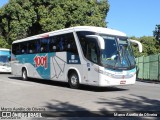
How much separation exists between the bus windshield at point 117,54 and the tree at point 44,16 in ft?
61.5

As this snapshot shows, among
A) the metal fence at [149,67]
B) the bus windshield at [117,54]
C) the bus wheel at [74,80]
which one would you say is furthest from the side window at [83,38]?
the metal fence at [149,67]

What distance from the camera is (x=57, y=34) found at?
17.9 m

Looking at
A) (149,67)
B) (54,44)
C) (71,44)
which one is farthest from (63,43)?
(149,67)

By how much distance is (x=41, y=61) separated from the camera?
19609mm

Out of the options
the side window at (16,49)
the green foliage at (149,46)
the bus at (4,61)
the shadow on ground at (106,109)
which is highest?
the green foliage at (149,46)

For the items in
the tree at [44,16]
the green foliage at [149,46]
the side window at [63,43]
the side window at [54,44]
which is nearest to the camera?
the side window at [63,43]

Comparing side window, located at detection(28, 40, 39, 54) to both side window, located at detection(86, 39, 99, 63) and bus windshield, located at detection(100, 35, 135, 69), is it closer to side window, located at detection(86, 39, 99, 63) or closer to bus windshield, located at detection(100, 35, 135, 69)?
side window, located at detection(86, 39, 99, 63)

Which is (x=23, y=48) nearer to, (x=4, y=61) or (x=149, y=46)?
(x=4, y=61)

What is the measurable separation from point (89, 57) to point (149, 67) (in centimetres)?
1329

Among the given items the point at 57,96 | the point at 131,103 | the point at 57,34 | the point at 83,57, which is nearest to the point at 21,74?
the point at 57,34

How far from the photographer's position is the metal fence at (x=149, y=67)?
25.5m

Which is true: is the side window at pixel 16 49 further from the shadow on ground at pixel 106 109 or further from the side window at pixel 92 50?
the shadow on ground at pixel 106 109

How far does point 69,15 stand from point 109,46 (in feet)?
66.1

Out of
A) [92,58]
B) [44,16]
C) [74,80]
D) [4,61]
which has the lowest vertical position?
[74,80]
